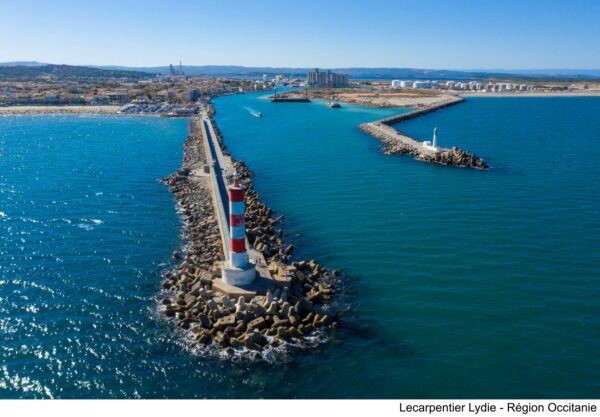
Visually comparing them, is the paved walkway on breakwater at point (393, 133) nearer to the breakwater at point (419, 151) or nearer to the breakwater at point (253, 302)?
the breakwater at point (419, 151)

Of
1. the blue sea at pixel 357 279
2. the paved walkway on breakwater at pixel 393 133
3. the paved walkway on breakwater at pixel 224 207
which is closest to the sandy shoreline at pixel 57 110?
the paved walkway on breakwater at pixel 224 207

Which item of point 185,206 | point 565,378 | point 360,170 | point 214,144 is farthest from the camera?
point 214,144

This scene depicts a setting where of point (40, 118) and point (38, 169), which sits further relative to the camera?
point (40, 118)

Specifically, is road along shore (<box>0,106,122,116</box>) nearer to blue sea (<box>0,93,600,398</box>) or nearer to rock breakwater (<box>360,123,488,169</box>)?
blue sea (<box>0,93,600,398</box>)

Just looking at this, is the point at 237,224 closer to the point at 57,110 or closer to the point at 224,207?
the point at 224,207

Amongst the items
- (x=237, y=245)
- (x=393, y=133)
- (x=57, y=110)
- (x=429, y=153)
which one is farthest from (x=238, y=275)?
(x=57, y=110)

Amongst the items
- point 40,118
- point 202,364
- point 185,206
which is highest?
point 40,118

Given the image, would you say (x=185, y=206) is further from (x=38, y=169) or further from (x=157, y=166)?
(x=38, y=169)

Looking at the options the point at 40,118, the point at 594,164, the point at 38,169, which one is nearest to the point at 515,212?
the point at 594,164
